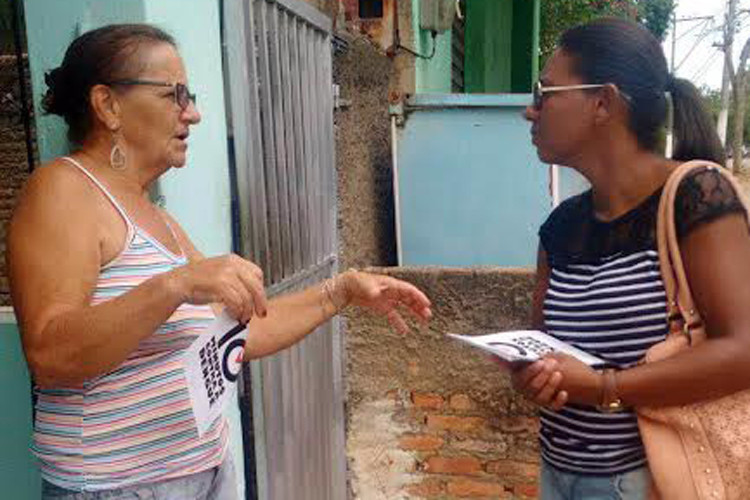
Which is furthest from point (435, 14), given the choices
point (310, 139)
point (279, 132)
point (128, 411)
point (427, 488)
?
point (128, 411)

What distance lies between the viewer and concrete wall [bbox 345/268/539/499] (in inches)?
138

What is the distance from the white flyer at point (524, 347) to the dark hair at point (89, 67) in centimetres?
91

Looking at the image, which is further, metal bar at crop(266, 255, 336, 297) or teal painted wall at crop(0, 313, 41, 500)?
metal bar at crop(266, 255, 336, 297)

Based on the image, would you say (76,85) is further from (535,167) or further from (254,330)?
(535,167)

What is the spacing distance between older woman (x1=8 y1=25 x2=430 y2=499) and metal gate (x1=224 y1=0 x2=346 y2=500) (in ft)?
2.51

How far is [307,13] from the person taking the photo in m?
2.92

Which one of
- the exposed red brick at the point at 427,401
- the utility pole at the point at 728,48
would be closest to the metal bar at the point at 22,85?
the exposed red brick at the point at 427,401

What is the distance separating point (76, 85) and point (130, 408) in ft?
2.22

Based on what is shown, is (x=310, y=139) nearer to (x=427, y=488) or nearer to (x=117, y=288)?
(x=117, y=288)

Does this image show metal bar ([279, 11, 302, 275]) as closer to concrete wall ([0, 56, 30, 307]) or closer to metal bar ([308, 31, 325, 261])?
metal bar ([308, 31, 325, 261])

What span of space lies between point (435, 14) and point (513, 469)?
3163 mm

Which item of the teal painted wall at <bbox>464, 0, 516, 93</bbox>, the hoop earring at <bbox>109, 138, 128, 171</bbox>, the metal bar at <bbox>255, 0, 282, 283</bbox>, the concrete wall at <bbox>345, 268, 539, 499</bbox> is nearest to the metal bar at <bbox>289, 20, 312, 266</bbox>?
the metal bar at <bbox>255, 0, 282, 283</bbox>

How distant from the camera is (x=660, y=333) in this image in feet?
5.07

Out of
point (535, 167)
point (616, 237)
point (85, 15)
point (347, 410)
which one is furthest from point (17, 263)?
point (535, 167)
